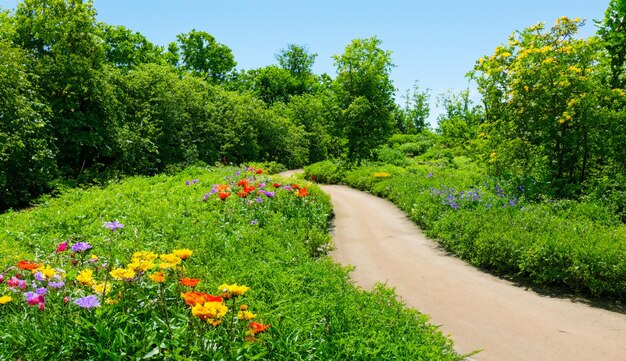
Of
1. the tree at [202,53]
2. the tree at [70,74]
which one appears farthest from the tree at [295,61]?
the tree at [70,74]

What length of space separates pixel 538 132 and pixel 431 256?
231 inches

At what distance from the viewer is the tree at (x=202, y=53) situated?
1681 inches

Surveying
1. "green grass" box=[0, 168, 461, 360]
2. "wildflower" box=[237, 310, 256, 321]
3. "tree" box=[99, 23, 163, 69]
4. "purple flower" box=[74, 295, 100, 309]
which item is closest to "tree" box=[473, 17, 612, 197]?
"green grass" box=[0, 168, 461, 360]

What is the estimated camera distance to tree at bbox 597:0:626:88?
11.6m

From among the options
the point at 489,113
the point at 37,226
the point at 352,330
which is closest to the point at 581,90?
the point at 489,113

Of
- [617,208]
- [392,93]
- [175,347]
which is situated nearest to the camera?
[175,347]

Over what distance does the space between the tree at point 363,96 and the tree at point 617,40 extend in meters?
12.3

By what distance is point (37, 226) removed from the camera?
7.50 meters

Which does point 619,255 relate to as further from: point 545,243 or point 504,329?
point 504,329

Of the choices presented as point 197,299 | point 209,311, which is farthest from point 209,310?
point 197,299

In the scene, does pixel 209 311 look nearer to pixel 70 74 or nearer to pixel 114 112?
pixel 70 74

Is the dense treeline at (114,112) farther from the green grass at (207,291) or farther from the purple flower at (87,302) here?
the purple flower at (87,302)

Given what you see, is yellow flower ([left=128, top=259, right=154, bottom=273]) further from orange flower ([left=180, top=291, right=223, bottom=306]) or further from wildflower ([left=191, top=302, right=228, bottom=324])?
wildflower ([left=191, top=302, right=228, bottom=324])

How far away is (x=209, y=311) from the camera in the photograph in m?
2.52
